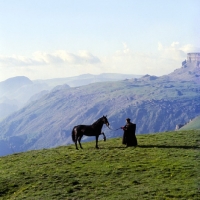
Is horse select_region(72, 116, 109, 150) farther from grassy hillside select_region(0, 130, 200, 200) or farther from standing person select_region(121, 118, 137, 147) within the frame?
standing person select_region(121, 118, 137, 147)

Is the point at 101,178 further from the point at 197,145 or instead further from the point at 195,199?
the point at 197,145

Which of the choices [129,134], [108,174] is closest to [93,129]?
[129,134]

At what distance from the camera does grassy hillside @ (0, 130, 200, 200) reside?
22766mm

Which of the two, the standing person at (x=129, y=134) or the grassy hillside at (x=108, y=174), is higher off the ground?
the standing person at (x=129, y=134)

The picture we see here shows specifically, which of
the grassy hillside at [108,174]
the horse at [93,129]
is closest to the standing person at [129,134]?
the grassy hillside at [108,174]

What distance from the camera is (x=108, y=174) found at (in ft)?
88.2

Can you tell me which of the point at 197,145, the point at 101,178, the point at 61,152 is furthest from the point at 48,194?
the point at 197,145

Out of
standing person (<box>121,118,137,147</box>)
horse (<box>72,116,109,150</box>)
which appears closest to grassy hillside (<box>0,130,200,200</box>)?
standing person (<box>121,118,137,147</box>)

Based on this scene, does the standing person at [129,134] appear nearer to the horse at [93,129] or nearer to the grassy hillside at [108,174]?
the grassy hillside at [108,174]

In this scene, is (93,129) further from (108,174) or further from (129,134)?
(108,174)

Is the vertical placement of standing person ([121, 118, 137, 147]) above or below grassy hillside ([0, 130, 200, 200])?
above

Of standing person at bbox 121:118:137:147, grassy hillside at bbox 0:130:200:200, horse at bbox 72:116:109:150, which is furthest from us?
horse at bbox 72:116:109:150

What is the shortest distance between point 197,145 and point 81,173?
1483cm

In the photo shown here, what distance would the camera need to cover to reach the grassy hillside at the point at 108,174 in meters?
22.8
